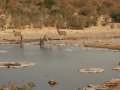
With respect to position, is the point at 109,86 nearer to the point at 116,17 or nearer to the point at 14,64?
the point at 14,64

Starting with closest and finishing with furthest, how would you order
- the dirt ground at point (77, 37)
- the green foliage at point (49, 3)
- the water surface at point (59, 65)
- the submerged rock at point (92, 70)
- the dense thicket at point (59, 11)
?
the water surface at point (59, 65) < the submerged rock at point (92, 70) < the dirt ground at point (77, 37) < the dense thicket at point (59, 11) < the green foliage at point (49, 3)

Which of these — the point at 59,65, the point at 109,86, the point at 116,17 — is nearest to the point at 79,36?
the point at 116,17

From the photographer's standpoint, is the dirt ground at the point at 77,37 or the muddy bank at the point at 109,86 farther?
the dirt ground at the point at 77,37

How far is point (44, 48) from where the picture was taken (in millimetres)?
35531

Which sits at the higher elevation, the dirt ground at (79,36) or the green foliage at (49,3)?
the green foliage at (49,3)

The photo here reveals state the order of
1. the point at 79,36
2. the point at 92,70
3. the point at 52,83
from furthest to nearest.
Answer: the point at 79,36
the point at 92,70
the point at 52,83

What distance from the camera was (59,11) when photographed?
176ft

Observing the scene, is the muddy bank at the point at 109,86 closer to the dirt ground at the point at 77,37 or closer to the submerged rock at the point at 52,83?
the submerged rock at the point at 52,83

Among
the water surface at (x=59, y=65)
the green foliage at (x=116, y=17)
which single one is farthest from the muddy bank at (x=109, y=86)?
the green foliage at (x=116, y=17)

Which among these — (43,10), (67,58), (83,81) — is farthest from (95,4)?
(83,81)

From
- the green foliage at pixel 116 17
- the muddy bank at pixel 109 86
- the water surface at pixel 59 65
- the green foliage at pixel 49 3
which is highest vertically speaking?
the green foliage at pixel 49 3

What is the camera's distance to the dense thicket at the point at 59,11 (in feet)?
157

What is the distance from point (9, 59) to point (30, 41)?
9.99m

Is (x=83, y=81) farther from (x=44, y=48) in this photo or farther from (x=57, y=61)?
(x=44, y=48)
